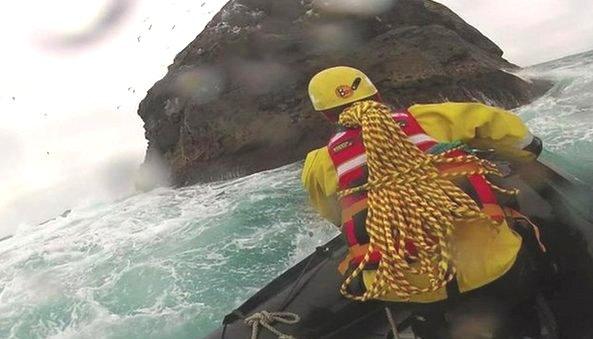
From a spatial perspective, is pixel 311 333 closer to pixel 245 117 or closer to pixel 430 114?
pixel 430 114

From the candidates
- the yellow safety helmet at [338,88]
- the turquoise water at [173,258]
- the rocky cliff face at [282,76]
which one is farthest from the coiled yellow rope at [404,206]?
the rocky cliff face at [282,76]

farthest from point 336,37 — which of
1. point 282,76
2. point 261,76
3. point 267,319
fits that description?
point 267,319

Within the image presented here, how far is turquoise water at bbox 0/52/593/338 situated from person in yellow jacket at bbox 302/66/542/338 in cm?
129

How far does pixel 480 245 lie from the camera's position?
227cm

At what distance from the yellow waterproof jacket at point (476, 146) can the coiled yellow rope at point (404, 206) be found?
0.09 m

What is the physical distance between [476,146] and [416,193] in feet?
1.90

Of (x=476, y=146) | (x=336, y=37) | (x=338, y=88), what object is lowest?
(x=476, y=146)

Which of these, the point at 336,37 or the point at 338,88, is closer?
the point at 338,88

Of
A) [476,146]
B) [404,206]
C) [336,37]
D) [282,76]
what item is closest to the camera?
[404,206]

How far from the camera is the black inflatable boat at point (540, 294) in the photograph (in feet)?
8.92

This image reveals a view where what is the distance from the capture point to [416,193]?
2205 millimetres

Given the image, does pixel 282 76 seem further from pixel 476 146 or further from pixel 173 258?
pixel 476 146

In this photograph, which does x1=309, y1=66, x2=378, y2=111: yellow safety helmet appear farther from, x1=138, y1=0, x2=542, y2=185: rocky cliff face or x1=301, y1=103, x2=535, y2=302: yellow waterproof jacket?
x1=138, y1=0, x2=542, y2=185: rocky cliff face

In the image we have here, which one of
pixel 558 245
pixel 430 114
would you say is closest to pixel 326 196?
pixel 430 114
